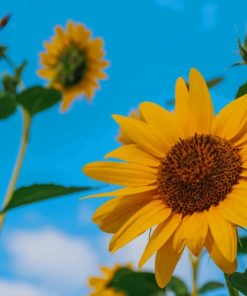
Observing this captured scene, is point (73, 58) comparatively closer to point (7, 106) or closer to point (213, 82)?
point (7, 106)

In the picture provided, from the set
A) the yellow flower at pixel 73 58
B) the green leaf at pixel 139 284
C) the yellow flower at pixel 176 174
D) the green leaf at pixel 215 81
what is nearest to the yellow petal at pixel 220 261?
the yellow flower at pixel 176 174

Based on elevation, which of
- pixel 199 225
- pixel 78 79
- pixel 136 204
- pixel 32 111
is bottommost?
pixel 199 225

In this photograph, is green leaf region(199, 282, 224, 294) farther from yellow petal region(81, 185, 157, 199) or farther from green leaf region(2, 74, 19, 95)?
green leaf region(2, 74, 19, 95)

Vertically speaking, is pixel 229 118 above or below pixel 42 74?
below

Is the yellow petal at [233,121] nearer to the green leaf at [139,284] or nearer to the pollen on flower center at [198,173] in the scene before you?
the pollen on flower center at [198,173]

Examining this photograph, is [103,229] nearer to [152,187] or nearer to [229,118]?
[152,187]

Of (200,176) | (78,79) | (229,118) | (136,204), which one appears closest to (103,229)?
(136,204)

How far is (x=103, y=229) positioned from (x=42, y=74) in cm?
295

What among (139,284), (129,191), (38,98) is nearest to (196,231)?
(129,191)

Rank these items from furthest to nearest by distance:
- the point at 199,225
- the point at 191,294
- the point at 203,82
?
the point at 191,294
the point at 203,82
the point at 199,225

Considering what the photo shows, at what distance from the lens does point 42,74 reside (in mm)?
3977

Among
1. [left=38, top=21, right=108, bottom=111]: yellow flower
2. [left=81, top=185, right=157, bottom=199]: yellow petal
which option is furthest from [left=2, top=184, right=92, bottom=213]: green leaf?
[left=38, top=21, right=108, bottom=111]: yellow flower

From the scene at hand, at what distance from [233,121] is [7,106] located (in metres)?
1.08

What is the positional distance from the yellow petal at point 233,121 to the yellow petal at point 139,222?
0.19 m
